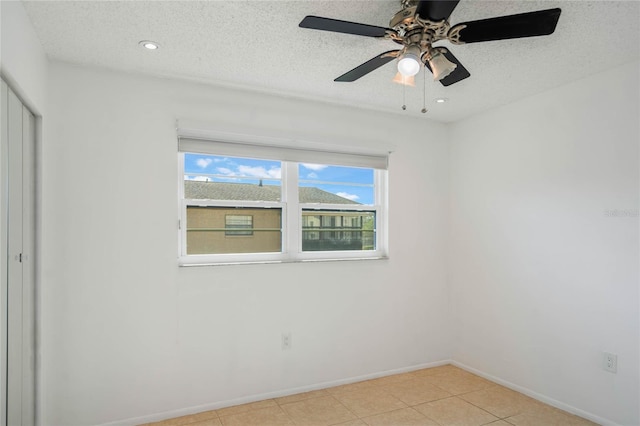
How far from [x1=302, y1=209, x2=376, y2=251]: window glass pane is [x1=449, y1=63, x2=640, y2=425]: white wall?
2.99 ft

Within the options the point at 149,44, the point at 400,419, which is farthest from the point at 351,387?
the point at 149,44

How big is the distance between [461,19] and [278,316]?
7.82ft

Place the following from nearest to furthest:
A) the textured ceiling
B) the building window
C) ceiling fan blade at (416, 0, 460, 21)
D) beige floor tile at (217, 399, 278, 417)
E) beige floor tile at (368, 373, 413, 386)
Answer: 1. ceiling fan blade at (416, 0, 460, 21)
2. the textured ceiling
3. beige floor tile at (217, 399, 278, 417)
4. the building window
5. beige floor tile at (368, 373, 413, 386)

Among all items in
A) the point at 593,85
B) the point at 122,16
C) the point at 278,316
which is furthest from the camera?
the point at 278,316

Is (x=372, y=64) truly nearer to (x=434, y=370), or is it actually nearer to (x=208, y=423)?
(x=208, y=423)

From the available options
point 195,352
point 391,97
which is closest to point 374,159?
point 391,97

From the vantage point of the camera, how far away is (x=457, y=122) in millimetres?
3930

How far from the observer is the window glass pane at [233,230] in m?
3.06

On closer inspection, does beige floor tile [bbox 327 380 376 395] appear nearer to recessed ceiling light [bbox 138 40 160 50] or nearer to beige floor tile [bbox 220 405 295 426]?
beige floor tile [bbox 220 405 295 426]

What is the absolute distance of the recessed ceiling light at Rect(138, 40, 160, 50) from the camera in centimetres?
230

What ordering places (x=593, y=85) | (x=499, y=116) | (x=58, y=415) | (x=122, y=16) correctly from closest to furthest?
(x=122, y=16)
(x=58, y=415)
(x=593, y=85)
(x=499, y=116)

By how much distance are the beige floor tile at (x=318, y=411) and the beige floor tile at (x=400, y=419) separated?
0.49 ft

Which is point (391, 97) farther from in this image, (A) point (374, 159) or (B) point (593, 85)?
(B) point (593, 85)

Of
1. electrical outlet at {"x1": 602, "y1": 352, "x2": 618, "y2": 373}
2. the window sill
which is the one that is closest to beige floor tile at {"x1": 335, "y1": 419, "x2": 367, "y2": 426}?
the window sill
